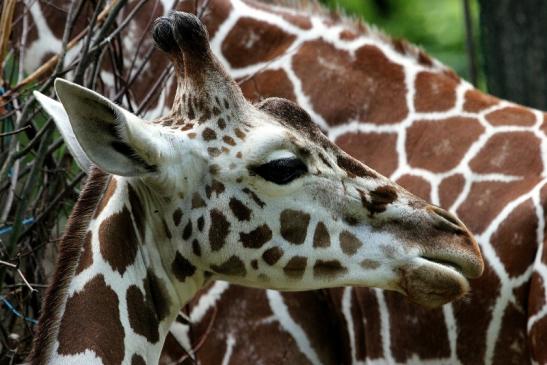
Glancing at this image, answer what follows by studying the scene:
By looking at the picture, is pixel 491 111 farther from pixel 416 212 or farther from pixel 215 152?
pixel 215 152

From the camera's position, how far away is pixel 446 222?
3.86m

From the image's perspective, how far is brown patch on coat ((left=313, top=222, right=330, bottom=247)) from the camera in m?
3.78

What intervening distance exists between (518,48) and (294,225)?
5050 mm

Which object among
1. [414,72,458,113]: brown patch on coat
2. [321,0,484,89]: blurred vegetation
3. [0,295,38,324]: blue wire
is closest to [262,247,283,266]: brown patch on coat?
[0,295,38,324]: blue wire

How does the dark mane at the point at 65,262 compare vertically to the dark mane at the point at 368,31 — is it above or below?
below

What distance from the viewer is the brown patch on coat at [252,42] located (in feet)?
18.0

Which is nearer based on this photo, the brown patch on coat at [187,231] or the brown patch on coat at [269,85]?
the brown patch on coat at [187,231]

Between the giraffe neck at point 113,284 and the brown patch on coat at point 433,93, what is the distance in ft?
6.27

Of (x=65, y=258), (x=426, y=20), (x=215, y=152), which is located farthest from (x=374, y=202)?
(x=426, y=20)

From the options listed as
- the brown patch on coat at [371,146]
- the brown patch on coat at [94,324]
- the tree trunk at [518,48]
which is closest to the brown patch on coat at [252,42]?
the brown patch on coat at [371,146]

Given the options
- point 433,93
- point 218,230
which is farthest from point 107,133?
point 433,93

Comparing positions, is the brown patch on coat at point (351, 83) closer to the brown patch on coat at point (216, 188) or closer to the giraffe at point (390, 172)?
the giraffe at point (390, 172)

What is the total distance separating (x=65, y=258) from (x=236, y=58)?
6.87 ft

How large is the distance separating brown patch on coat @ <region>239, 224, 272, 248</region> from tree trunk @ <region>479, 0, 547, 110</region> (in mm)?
5070
